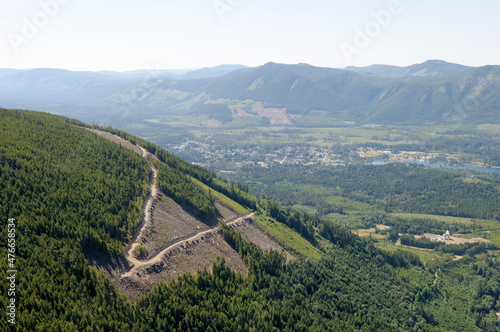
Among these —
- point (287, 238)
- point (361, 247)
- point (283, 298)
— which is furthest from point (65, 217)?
point (361, 247)

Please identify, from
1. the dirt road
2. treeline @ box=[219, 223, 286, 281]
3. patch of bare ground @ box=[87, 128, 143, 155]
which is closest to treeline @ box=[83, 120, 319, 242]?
patch of bare ground @ box=[87, 128, 143, 155]

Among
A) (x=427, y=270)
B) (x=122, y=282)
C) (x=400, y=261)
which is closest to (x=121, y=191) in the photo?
(x=122, y=282)

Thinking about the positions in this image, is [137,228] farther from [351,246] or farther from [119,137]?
[351,246]

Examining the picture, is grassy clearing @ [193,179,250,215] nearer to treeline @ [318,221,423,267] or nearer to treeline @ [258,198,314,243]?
treeline @ [258,198,314,243]

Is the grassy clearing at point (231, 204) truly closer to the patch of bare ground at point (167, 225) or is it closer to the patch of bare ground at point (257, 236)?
the patch of bare ground at point (257, 236)

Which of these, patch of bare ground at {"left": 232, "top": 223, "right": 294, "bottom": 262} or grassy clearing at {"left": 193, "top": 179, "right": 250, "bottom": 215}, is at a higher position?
grassy clearing at {"left": 193, "top": 179, "right": 250, "bottom": 215}
